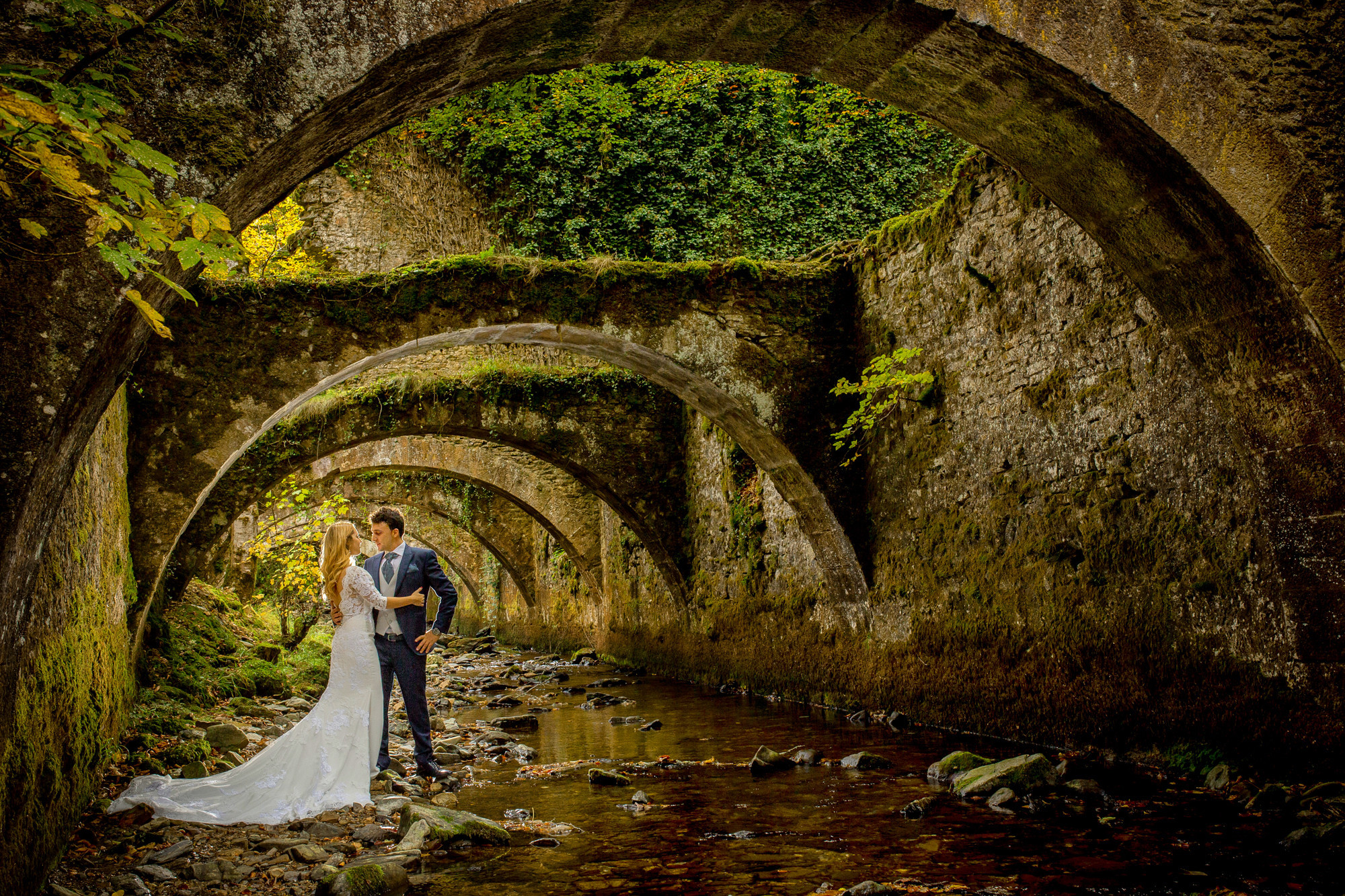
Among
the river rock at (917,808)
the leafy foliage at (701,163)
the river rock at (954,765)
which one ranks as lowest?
the river rock at (917,808)

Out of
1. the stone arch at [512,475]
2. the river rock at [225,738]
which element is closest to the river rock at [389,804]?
the river rock at [225,738]

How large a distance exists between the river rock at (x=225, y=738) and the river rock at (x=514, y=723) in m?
2.07

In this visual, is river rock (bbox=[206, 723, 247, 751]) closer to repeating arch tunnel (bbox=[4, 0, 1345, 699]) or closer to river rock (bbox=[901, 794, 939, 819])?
repeating arch tunnel (bbox=[4, 0, 1345, 699])

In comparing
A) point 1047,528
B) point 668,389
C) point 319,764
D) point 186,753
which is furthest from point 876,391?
point 186,753

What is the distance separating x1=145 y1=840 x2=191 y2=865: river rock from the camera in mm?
3158

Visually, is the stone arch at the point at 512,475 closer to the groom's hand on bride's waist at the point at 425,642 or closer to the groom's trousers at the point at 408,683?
the groom's trousers at the point at 408,683

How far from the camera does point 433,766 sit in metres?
4.77

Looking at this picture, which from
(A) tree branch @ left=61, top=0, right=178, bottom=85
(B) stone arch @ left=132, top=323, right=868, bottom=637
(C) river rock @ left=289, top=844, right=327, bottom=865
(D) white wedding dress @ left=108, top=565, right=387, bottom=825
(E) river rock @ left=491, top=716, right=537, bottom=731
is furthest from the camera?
(E) river rock @ left=491, top=716, right=537, bottom=731

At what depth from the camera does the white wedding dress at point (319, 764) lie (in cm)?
378

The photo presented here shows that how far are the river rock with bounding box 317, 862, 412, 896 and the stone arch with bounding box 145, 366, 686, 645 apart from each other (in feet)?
20.5

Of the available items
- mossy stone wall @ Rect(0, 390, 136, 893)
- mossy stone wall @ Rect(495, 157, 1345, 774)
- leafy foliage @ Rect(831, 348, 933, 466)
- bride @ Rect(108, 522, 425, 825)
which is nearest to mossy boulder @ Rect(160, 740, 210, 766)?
mossy stone wall @ Rect(0, 390, 136, 893)

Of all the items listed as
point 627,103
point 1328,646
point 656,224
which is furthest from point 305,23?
point 627,103

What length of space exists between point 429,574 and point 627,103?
8114 millimetres

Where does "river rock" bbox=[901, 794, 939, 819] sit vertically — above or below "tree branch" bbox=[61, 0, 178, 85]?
below
